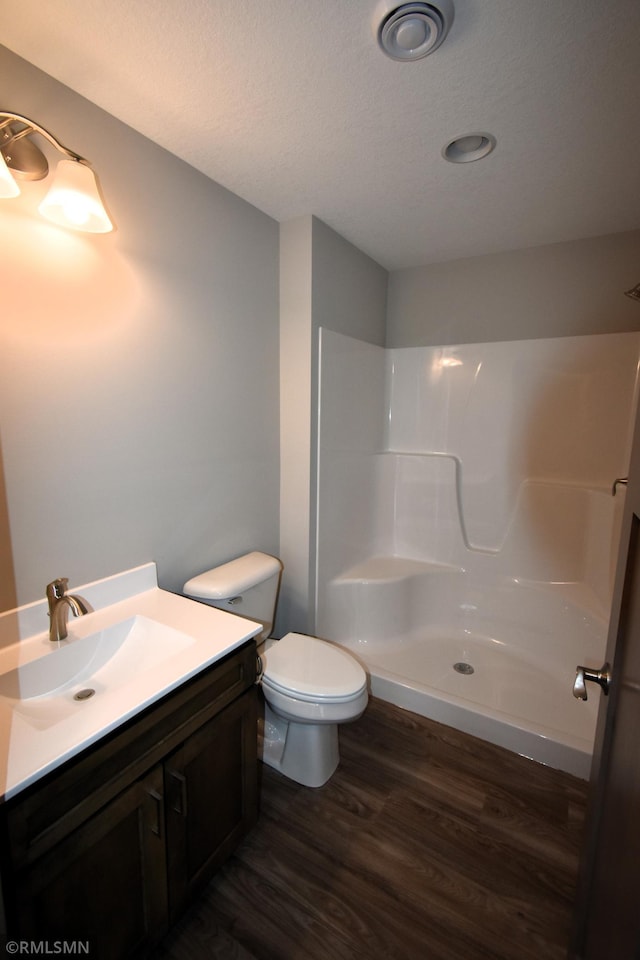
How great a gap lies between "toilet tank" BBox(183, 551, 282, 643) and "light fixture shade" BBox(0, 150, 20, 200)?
1.27 m

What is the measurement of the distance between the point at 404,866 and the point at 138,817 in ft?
3.10

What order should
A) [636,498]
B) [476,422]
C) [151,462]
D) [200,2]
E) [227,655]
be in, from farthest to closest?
1. [476,422]
2. [151,462]
3. [227,655]
4. [200,2]
5. [636,498]

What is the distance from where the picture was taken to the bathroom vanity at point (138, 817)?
792mm

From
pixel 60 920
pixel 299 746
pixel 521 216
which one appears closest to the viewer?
pixel 60 920

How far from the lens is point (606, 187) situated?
1.71 m

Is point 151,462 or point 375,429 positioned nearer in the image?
point 151,462

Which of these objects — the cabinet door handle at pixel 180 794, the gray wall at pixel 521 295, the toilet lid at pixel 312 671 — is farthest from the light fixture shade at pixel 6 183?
the gray wall at pixel 521 295

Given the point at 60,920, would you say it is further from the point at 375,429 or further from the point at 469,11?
the point at 375,429

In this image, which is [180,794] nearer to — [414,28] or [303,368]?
[303,368]

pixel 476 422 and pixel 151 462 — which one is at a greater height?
pixel 476 422

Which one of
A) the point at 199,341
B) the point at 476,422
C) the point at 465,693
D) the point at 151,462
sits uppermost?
the point at 199,341

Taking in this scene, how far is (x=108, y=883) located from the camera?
94cm

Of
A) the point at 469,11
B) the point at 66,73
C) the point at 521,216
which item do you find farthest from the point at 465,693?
the point at 66,73

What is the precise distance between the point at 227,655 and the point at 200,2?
1620 mm
